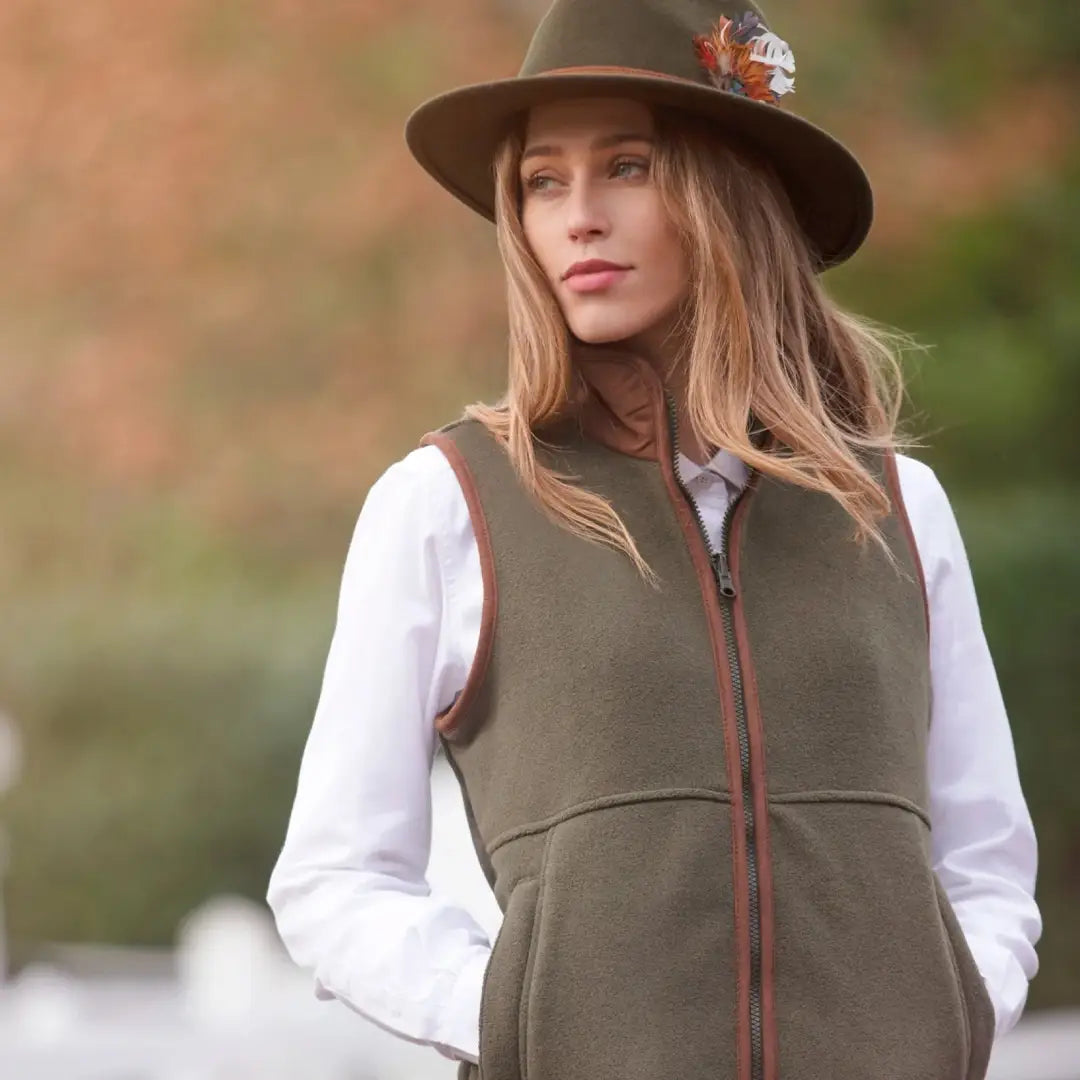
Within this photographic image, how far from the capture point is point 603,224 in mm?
1695

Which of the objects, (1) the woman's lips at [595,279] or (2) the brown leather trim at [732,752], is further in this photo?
(1) the woman's lips at [595,279]

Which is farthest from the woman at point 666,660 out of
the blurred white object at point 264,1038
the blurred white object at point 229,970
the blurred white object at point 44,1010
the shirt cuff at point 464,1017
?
the blurred white object at point 229,970

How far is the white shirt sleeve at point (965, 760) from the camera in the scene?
1748mm

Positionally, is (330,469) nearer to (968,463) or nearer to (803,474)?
(968,463)

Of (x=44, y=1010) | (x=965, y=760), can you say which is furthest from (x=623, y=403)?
(x=44, y=1010)

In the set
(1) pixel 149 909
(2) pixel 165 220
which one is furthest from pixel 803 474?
(2) pixel 165 220

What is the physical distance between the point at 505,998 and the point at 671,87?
78cm

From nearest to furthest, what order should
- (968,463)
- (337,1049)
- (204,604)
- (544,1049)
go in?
(544,1049) < (337,1049) < (968,463) < (204,604)

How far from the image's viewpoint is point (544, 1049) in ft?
4.81

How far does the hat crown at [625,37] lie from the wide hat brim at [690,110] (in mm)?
30

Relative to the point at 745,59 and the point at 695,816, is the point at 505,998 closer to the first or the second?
the point at 695,816

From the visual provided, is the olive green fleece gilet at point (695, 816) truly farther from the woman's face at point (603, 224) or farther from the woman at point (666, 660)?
the woman's face at point (603, 224)

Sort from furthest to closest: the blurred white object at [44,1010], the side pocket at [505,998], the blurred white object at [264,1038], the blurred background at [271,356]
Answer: the blurred background at [271,356] → the blurred white object at [44,1010] → the blurred white object at [264,1038] → the side pocket at [505,998]

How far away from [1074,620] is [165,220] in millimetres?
4719
